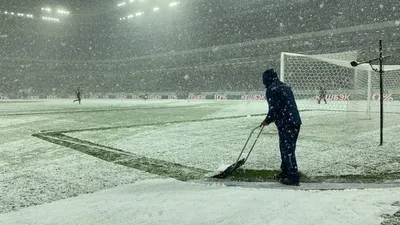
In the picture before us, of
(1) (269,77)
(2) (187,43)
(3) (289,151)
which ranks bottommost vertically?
(3) (289,151)

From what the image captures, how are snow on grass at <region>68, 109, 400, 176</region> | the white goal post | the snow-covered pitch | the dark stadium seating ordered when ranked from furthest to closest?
the dark stadium seating < the white goal post < snow on grass at <region>68, 109, 400, 176</region> < the snow-covered pitch

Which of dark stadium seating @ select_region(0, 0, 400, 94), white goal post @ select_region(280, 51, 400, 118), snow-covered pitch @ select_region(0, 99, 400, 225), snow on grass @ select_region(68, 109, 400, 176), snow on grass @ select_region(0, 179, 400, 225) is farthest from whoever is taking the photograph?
dark stadium seating @ select_region(0, 0, 400, 94)

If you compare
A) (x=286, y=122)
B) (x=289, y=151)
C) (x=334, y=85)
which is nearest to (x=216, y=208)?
(x=289, y=151)

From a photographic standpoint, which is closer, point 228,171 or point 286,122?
point 286,122

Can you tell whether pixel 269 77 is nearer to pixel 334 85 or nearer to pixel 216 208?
pixel 216 208

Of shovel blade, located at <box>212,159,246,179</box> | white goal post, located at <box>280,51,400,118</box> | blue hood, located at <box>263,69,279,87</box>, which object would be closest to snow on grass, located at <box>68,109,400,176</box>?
shovel blade, located at <box>212,159,246,179</box>

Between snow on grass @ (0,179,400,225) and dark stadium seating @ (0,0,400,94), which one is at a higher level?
dark stadium seating @ (0,0,400,94)

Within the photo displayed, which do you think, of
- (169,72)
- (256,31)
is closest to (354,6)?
(256,31)

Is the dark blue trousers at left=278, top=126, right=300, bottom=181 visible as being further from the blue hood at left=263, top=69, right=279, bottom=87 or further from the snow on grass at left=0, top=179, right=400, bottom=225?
the blue hood at left=263, top=69, right=279, bottom=87

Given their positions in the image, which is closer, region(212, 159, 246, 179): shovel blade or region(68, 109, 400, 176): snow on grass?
region(212, 159, 246, 179): shovel blade

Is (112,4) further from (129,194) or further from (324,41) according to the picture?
(129,194)

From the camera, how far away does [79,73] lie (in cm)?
5609

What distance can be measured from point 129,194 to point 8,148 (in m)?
5.00

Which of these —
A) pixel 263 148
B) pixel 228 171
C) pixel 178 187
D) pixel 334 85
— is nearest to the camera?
pixel 178 187
